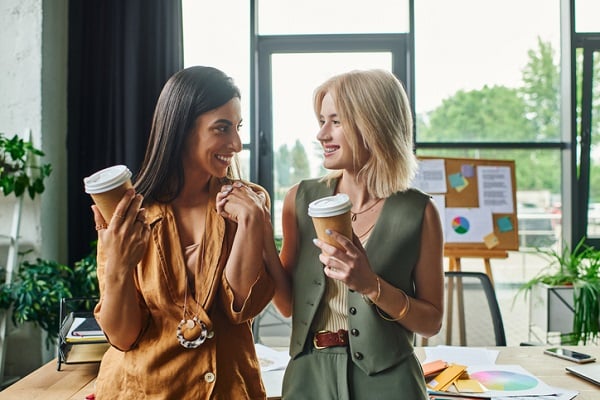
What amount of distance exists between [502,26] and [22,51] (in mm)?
3309

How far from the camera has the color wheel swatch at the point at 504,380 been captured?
4.94 ft

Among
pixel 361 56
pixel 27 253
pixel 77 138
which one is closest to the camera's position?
pixel 27 253

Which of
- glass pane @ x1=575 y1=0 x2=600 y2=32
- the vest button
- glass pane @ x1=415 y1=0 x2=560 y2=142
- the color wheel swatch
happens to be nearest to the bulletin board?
glass pane @ x1=415 y1=0 x2=560 y2=142

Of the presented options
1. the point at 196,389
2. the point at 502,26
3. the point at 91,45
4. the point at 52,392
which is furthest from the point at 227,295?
the point at 502,26

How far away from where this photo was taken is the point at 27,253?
339 cm

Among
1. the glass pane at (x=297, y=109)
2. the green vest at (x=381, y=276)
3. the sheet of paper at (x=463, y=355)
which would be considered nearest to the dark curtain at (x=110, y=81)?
the glass pane at (x=297, y=109)

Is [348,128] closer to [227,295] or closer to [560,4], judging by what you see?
[227,295]

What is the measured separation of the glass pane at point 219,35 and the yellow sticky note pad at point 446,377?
286cm

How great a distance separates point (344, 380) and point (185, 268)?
0.38m

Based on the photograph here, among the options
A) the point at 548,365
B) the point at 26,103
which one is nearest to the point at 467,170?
the point at 548,365

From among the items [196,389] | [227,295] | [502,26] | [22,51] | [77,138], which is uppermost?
→ [502,26]

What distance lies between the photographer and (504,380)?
1.56 metres

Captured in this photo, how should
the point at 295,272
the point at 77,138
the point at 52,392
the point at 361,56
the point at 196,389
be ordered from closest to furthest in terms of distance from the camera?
the point at 196,389
the point at 295,272
the point at 52,392
the point at 77,138
the point at 361,56

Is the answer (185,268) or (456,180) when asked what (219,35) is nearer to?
(456,180)
